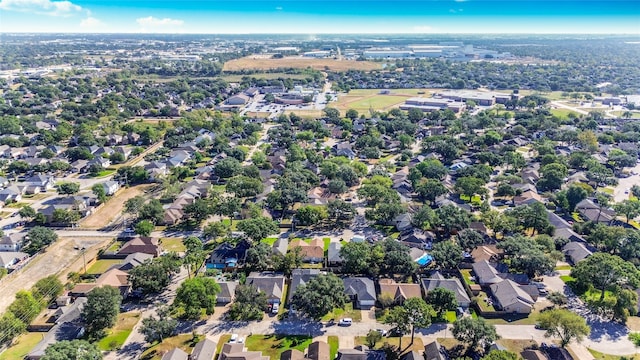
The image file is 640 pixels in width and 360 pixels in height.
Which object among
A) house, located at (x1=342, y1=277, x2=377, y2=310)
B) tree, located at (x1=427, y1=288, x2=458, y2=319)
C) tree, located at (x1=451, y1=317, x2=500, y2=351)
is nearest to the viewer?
tree, located at (x1=451, y1=317, x2=500, y2=351)

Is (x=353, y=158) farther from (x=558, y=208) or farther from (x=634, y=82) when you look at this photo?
(x=634, y=82)

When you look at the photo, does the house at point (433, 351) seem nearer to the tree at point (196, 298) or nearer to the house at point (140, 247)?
the tree at point (196, 298)

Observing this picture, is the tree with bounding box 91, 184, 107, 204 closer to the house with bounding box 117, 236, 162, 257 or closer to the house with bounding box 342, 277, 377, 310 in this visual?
the house with bounding box 117, 236, 162, 257

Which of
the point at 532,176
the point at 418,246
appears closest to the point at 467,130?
the point at 532,176

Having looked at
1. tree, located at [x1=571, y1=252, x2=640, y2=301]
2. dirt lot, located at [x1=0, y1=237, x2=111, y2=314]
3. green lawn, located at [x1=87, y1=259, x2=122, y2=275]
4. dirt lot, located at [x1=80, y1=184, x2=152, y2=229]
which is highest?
tree, located at [x1=571, y1=252, x2=640, y2=301]

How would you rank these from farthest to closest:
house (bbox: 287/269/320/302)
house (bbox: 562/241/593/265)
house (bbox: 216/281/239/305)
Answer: house (bbox: 562/241/593/265) → house (bbox: 287/269/320/302) → house (bbox: 216/281/239/305)

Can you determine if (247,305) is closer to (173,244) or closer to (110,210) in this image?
(173,244)

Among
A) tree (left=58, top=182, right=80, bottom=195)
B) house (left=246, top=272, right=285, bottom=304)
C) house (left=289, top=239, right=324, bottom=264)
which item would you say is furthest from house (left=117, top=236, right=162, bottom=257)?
tree (left=58, top=182, right=80, bottom=195)
